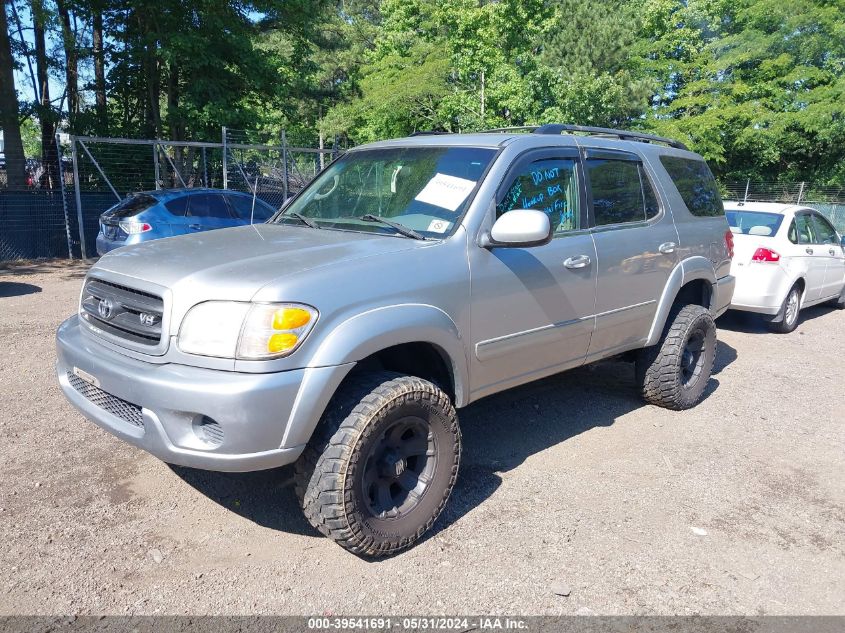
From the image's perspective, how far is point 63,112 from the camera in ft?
64.3

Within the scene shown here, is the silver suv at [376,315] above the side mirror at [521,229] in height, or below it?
below

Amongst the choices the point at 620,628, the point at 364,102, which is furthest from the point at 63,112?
the point at 620,628

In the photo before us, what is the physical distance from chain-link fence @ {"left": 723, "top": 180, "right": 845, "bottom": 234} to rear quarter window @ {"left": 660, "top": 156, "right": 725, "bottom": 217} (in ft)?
65.0

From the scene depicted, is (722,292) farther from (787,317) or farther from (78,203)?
(78,203)

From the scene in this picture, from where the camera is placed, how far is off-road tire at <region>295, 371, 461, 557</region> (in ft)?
9.89

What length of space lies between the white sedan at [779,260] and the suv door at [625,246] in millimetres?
3886

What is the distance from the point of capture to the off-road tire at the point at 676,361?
16.9 feet

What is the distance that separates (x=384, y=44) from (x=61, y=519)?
95.5ft

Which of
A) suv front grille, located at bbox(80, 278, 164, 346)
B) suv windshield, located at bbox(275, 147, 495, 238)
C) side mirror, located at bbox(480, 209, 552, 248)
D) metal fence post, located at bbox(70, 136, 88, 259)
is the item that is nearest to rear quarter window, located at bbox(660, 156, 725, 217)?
suv windshield, located at bbox(275, 147, 495, 238)

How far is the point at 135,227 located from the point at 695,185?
27.7 feet

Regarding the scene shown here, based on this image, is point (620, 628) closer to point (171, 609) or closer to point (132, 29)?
point (171, 609)

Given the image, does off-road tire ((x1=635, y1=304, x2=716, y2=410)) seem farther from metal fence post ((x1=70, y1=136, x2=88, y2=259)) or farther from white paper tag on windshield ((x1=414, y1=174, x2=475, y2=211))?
metal fence post ((x1=70, y1=136, x2=88, y2=259))

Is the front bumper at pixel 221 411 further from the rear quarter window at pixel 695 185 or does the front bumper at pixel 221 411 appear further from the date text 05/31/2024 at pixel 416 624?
the rear quarter window at pixel 695 185

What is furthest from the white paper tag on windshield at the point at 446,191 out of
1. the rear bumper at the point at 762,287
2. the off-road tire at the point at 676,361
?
the rear bumper at the point at 762,287
